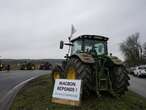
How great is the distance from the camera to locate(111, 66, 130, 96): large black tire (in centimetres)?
1039

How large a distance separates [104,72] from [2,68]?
137 feet

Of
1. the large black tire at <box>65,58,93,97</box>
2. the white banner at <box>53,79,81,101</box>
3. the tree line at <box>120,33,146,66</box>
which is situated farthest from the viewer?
the tree line at <box>120,33,146,66</box>

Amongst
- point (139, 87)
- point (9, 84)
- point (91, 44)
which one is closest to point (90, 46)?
point (91, 44)

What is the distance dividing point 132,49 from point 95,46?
77.4 metres

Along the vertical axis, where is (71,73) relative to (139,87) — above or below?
above

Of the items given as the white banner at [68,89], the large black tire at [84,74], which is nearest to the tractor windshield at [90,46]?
the large black tire at [84,74]

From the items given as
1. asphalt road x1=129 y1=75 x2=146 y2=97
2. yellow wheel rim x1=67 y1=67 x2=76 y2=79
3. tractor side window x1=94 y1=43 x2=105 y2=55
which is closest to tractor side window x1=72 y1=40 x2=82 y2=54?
tractor side window x1=94 y1=43 x2=105 y2=55

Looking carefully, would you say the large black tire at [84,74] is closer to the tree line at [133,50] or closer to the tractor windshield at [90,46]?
the tractor windshield at [90,46]

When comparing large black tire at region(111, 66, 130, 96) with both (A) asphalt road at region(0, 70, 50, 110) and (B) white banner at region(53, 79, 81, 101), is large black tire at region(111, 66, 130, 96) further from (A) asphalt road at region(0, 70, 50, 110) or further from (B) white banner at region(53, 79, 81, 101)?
(A) asphalt road at region(0, 70, 50, 110)

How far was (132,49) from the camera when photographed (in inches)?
3410

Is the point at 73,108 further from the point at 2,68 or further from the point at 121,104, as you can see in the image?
the point at 2,68

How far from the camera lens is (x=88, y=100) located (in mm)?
9938

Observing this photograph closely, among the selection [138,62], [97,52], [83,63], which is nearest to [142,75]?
[97,52]

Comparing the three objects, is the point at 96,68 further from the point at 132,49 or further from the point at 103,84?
the point at 132,49
